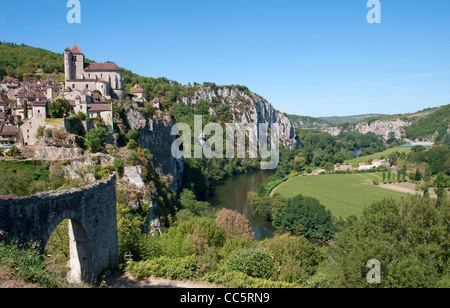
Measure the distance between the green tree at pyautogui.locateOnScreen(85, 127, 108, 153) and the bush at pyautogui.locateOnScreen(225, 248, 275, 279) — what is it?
19.4 meters

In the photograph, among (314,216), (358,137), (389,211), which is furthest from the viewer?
(358,137)

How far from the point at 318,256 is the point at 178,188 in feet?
95.7

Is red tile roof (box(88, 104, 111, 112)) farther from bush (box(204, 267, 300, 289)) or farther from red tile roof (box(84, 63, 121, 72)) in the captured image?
bush (box(204, 267, 300, 289))

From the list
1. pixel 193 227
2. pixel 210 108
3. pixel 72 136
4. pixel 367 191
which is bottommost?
pixel 367 191

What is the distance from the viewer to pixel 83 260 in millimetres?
11727

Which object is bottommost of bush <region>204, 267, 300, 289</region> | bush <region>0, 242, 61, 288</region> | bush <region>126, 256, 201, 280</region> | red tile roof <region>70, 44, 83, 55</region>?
bush <region>204, 267, 300, 289</region>

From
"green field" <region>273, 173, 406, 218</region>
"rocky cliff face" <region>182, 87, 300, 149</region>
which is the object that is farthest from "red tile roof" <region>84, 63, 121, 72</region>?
"rocky cliff face" <region>182, 87, 300, 149</region>

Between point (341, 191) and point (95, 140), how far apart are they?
4436cm

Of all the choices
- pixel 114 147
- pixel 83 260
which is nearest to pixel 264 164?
pixel 114 147

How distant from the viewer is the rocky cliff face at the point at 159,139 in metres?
37.0

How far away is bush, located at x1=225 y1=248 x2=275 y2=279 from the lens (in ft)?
44.0

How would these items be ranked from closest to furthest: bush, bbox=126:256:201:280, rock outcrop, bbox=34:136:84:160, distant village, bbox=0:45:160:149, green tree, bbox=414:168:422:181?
bush, bbox=126:256:201:280 → rock outcrop, bbox=34:136:84:160 → distant village, bbox=0:45:160:149 → green tree, bbox=414:168:422:181

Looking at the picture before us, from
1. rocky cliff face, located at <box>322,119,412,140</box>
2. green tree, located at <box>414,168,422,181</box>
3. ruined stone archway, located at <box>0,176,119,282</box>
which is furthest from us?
rocky cliff face, located at <box>322,119,412,140</box>

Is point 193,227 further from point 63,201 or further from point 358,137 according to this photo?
point 358,137
